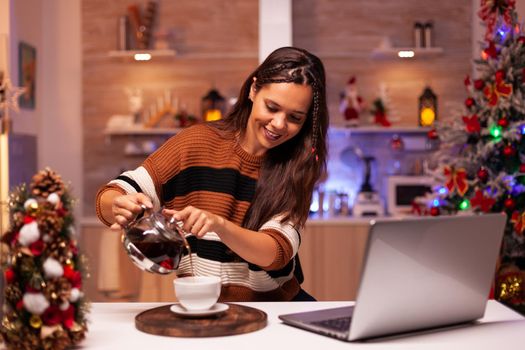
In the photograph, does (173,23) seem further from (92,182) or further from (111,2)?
(92,182)

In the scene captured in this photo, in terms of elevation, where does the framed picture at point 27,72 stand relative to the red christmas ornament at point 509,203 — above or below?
above

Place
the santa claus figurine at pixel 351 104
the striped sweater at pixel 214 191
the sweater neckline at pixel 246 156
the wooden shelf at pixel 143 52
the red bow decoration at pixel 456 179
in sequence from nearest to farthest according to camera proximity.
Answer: the striped sweater at pixel 214 191 < the sweater neckline at pixel 246 156 < the red bow decoration at pixel 456 179 < the wooden shelf at pixel 143 52 < the santa claus figurine at pixel 351 104

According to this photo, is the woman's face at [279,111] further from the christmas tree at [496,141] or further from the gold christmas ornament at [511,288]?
the christmas tree at [496,141]

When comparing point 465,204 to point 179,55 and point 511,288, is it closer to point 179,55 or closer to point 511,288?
point 511,288

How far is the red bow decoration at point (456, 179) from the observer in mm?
4297

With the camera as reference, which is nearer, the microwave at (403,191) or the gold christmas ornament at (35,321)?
the gold christmas ornament at (35,321)

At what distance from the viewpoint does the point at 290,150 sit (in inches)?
93.1

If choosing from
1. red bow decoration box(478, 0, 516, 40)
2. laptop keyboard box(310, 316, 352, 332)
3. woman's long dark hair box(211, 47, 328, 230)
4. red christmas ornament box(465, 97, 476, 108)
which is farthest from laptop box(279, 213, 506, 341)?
red bow decoration box(478, 0, 516, 40)

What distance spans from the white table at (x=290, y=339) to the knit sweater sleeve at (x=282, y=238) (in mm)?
294

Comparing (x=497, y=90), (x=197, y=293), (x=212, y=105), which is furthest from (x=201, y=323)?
(x=212, y=105)

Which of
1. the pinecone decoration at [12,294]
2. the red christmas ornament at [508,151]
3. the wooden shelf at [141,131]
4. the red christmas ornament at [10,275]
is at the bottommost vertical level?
the pinecone decoration at [12,294]

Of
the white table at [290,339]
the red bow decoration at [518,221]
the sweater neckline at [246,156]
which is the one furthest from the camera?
the red bow decoration at [518,221]

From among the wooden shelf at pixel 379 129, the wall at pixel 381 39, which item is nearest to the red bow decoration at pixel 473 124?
the wooden shelf at pixel 379 129

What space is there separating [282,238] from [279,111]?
1.19 feet
